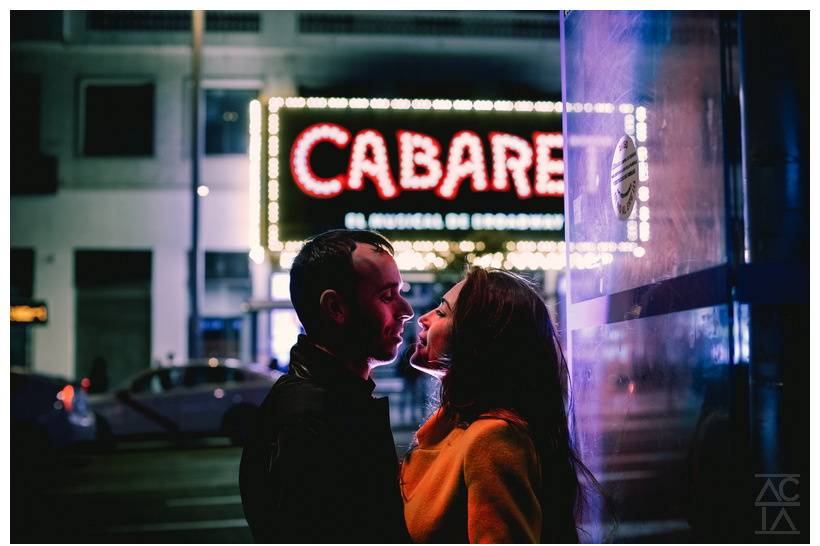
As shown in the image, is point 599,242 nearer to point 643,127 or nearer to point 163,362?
point 643,127

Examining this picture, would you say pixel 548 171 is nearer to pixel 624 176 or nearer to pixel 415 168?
pixel 415 168

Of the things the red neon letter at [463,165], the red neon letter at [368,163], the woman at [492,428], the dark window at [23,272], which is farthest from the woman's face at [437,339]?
the dark window at [23,272]

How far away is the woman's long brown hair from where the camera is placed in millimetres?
2126

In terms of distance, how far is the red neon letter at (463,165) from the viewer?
17.0 m

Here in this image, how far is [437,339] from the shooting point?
2.26 meters

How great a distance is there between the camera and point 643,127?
232 centimetres

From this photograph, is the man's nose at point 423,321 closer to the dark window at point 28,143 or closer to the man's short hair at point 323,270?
the man's short hair at point 323,270

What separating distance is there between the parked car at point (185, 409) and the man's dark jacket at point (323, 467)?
43.4 ft

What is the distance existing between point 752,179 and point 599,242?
84cm

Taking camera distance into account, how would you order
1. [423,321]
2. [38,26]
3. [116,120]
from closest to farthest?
[423,321]
[38,26]
[116,120]

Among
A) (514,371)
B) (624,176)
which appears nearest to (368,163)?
(624,176)

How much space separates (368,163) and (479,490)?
14.9m

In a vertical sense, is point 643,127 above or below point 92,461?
above

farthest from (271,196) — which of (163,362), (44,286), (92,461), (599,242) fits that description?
(599,242)
